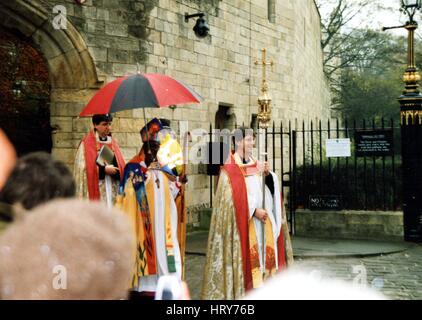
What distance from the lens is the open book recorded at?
20.6 feet

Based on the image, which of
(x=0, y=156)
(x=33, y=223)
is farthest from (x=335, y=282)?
(x=0, y=156)

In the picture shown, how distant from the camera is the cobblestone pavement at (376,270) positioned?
649 centimetres

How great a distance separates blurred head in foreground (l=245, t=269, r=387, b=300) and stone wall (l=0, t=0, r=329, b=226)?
235 inches

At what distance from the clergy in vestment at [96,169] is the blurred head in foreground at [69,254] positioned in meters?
5.03

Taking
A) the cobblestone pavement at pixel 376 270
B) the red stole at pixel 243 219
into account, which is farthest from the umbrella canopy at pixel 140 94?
the cobblestone pavement at pixel 376 270

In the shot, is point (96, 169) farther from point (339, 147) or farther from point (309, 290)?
point (339, 147)

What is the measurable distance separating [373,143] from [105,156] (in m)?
5.67

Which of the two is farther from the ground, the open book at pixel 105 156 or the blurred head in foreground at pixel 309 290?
the open book at pixel 105 156

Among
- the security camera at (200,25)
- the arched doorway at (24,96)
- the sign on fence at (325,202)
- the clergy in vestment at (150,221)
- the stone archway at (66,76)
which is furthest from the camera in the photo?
the arched doorway at (24,96)

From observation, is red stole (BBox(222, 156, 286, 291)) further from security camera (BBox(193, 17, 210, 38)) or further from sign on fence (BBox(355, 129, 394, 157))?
security camera (BBox(193, 17, 210, 38))

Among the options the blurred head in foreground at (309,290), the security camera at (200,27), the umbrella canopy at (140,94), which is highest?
the security camera at (200,27)

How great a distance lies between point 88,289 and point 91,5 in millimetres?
8993

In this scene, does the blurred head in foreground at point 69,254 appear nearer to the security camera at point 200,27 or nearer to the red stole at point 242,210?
the red stole at point 242,210

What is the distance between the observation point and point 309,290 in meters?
1.11
